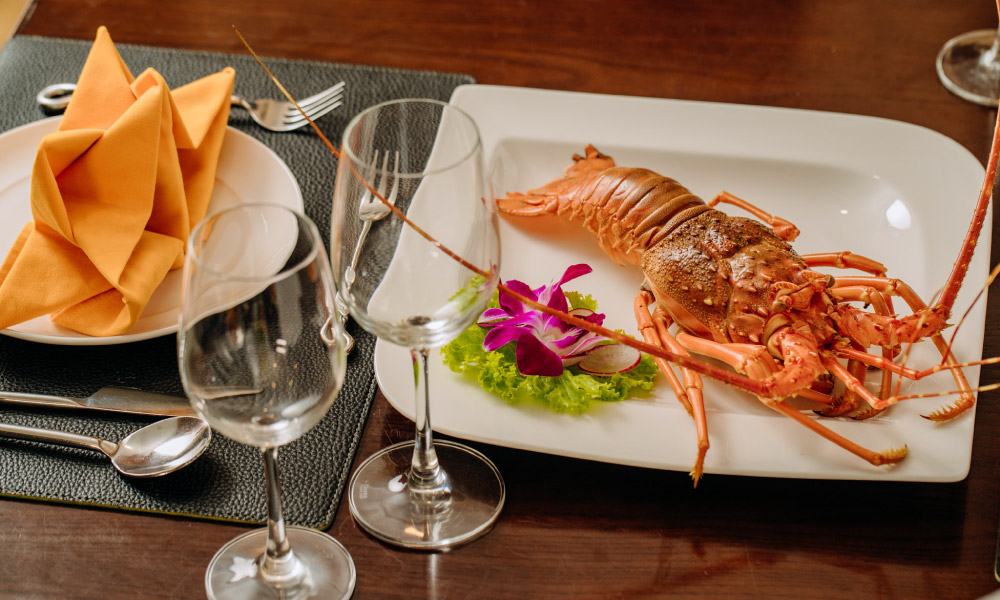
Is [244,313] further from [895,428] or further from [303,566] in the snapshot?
[895,428]

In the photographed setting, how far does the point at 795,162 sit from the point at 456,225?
3.31 feet

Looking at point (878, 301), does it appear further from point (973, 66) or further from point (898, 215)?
point (973, 66)

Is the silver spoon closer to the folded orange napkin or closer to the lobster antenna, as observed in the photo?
the folded orange napkin

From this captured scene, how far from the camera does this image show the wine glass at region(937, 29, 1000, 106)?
1.94 meters

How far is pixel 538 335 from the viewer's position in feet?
4.23

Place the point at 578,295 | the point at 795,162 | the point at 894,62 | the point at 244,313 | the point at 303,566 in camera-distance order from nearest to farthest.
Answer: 1. the point at 244,313
2. the point at 303,566
3. the point at 578,295
4. the point at 795,162
5. the point at 894,62

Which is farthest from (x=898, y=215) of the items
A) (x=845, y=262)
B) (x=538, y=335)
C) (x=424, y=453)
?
(x=424, y=453)

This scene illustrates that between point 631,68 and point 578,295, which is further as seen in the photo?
point 631,68

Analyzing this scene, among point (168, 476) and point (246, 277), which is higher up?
point (246, 277)

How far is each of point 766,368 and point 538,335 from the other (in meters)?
0.36

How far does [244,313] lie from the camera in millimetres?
872

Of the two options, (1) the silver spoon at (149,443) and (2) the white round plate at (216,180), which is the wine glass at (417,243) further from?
(2) the white round plate at (216,180)

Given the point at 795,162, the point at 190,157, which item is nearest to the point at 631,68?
the point at 795,162

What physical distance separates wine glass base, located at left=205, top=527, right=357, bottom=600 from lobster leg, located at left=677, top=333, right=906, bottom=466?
2.01ft
